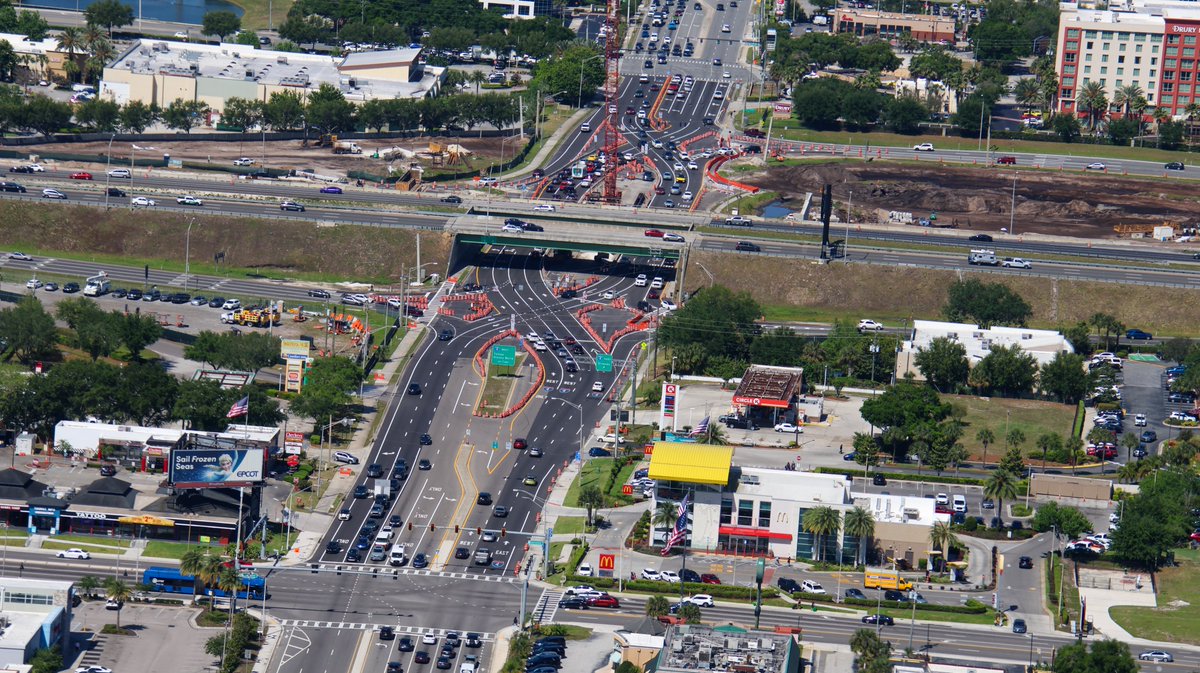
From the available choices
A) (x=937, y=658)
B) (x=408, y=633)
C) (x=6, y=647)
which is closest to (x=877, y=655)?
(x=937, y=658)

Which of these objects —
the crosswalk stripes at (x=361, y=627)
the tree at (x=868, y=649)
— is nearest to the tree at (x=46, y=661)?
the crosswalk stripes at (x=361, y=627)

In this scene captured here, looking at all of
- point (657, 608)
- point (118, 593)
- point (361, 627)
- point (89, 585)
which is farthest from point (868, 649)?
point (89, 585)

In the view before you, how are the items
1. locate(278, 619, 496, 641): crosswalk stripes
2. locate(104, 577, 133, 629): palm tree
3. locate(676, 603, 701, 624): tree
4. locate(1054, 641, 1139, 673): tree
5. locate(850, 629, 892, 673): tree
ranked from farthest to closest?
1. locate(104, 577, 133, 629): palm tree
2. locate(278, 619, 496, 641): crosswalk stripes
3. locate(676, 603, 701, 624): tree
4. locate(850, 629, 892, 673): tree
5. locate(1054, 641, 1139, 673): tree

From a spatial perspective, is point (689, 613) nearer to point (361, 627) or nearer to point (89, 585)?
point (361, 627)

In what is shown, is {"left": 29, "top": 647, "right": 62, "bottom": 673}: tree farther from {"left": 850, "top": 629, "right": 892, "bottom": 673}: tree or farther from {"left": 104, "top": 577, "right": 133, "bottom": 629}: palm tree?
{"left": 850, "top": 629, "right": 892, "bottom": 673}: tree

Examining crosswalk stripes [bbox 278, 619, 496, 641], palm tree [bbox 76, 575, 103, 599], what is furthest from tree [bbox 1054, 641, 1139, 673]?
palm tree [bbox 76, 575, 103, 599]

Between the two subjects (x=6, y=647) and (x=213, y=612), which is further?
(x=213, y=612)

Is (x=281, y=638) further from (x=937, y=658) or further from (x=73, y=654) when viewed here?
(x=937, y=658)
